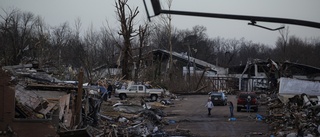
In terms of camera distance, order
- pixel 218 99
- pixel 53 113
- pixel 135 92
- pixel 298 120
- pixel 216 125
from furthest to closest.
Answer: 1. pixel 135 92
2. pixel 218 99
3. pixel 216 125
4. pixel 298 120
5. pixel 53 113

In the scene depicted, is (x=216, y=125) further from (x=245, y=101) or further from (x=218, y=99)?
(x=218, y=99)

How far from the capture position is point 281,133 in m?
20.6

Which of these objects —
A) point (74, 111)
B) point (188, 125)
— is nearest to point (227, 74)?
point (188, 125)

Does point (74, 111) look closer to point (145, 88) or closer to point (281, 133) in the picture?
point (281, 133)

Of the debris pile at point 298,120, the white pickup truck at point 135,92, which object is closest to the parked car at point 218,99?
the white pickup truck at point 135,92

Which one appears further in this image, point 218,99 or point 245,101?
point 218,99

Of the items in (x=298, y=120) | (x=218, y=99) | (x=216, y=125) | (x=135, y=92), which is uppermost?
(x=135, y=92)

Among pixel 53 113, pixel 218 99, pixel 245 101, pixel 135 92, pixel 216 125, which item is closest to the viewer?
pixel 53 113

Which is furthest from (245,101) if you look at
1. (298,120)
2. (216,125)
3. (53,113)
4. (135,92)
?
(53,113)

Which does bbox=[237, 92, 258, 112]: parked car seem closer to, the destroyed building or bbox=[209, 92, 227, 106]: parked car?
bbox=[209, 92, 227, 106]: parked car

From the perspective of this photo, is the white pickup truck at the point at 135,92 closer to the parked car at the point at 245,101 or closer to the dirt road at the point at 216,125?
the dirt road at the point at 216,125

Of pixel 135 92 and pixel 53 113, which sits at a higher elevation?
pixel 53 113

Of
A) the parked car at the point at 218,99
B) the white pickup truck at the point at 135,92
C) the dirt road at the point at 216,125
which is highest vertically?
the white pickup truck at the point at 135,92

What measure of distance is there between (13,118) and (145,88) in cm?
3254
